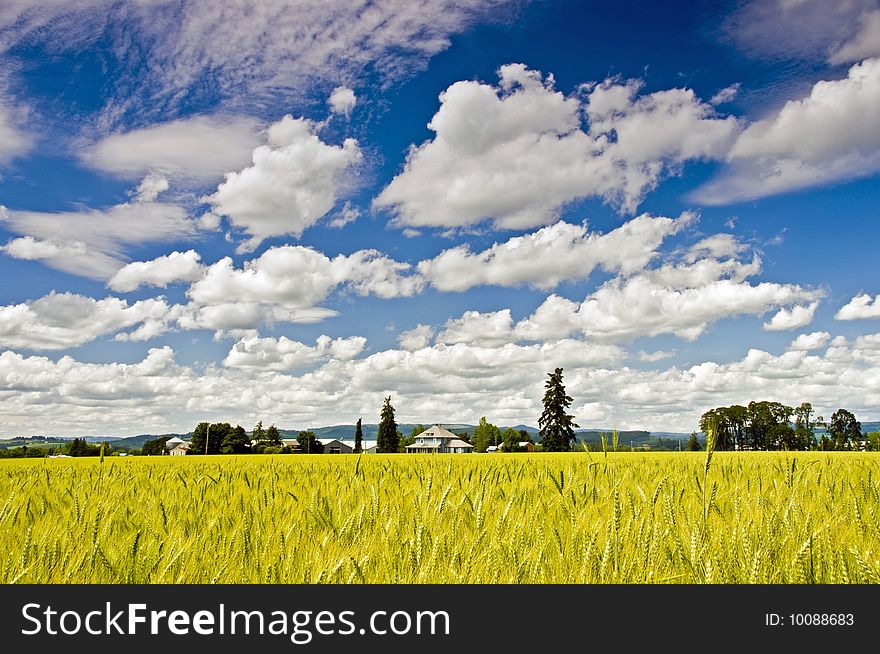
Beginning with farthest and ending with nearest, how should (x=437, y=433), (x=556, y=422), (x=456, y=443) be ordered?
1. (x=437, y=433)
2. (x=456, y=443)
3. (x=556, y=422)

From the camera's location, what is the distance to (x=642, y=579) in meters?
1.93

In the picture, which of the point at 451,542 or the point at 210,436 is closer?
the point at 451,542

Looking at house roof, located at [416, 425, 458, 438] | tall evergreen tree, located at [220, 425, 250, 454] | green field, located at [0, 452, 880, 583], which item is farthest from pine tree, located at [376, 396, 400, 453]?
green field, located at [0, 452, 880, 583]

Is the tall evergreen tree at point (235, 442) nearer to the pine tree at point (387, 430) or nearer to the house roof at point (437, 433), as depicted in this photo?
the pine tree at point (387, 430)

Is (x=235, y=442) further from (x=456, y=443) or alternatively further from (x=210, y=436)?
(x=456, y=443)

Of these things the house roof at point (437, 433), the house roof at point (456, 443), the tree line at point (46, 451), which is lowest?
the house roof at point (456, 443)

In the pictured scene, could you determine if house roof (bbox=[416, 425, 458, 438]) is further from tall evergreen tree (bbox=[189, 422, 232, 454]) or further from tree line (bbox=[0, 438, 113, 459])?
tree line (bbox=[0, 438, 113, 459])

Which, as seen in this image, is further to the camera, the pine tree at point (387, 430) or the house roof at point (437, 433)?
the house roof at point (437, 433)

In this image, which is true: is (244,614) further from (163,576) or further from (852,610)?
(852,610)

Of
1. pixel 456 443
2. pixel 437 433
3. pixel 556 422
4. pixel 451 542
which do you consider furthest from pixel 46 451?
pixel 437 433

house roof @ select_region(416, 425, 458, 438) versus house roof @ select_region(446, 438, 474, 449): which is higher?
house roof @ select_region(416, 425, 458, 438)

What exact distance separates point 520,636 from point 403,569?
1.47ft

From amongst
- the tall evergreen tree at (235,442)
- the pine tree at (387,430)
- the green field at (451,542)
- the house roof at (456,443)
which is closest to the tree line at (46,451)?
the green field at (451,542)

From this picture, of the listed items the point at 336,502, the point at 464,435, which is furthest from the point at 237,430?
the point at 336,502
